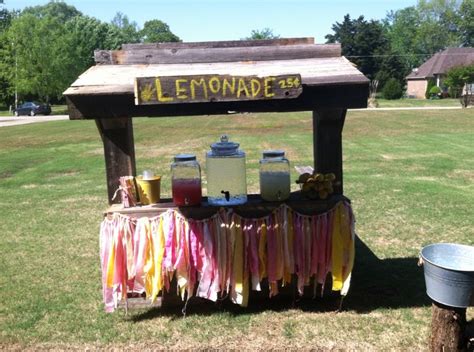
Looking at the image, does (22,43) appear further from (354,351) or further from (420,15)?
(420,15)

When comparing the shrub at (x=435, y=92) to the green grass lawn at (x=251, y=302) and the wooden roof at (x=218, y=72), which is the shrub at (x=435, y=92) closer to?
the green grass lawn at (x=251, y=302)

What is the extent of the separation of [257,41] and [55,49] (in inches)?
1855

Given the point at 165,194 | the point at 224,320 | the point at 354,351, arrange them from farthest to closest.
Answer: the point at 165,194
the point at 224,320
the point at 354,351

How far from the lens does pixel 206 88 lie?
11.5 ft

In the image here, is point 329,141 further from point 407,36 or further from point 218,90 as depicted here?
point 407,36

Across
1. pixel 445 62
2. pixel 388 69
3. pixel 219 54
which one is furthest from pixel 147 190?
pixel 445 62

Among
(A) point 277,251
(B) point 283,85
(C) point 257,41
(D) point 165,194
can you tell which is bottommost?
(D) point 165,194

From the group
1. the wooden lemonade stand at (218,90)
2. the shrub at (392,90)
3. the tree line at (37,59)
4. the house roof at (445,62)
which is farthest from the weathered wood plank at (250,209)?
the house roof at (445,62)

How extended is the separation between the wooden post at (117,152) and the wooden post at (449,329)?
297 centimetres

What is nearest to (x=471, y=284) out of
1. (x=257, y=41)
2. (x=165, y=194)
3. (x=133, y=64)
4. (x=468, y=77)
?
(x=257, y=41)

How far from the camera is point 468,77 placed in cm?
4691

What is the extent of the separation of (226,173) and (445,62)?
→ 62.1 metres

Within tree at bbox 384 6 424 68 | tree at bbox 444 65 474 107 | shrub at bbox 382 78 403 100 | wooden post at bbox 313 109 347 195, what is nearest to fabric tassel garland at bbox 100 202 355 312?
wooden post at bbox 313 109 347 195

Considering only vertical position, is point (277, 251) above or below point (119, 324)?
above
